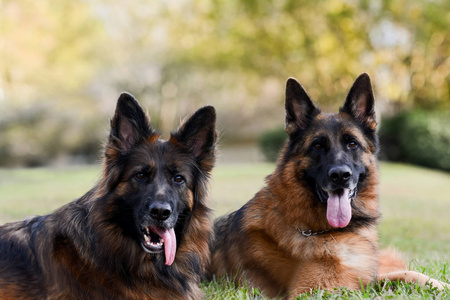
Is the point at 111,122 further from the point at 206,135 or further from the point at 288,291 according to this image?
the point at 288,291

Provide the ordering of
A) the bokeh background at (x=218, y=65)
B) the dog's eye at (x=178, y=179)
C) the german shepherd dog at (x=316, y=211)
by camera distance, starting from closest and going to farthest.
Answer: the dog's eye at (x=178, y=179), the german shepherd dog at (x=316, y=211), the bokeh background at (x=218, y=65)

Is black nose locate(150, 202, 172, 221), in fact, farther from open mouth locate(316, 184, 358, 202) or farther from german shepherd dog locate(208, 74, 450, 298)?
open mouth locate(316, 184, 358, 202)

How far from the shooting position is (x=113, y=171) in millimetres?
4031

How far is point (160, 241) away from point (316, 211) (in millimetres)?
1524

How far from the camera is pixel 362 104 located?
4887 mm

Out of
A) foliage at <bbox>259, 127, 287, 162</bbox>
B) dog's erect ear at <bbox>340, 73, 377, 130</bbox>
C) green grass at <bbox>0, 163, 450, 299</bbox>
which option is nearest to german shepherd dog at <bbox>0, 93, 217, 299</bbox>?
green grass at <bbox>0, 163, 450, 299</bbox>

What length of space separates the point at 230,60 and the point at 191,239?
1133 inches

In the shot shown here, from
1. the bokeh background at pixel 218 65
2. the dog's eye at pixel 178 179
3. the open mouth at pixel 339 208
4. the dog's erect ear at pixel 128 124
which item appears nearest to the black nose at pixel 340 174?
the open mouth at pixel 339 208

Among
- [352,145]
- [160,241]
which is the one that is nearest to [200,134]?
[160,241]

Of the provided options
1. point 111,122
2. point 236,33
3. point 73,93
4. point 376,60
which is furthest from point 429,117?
point 73,93

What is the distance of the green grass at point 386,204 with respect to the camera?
4551 millimetres

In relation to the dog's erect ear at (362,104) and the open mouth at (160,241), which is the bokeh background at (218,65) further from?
the open mouth at (160,241)

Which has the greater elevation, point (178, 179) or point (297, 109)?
point (297, 109)

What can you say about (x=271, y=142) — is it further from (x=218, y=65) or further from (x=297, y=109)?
(x=297, y=109)
